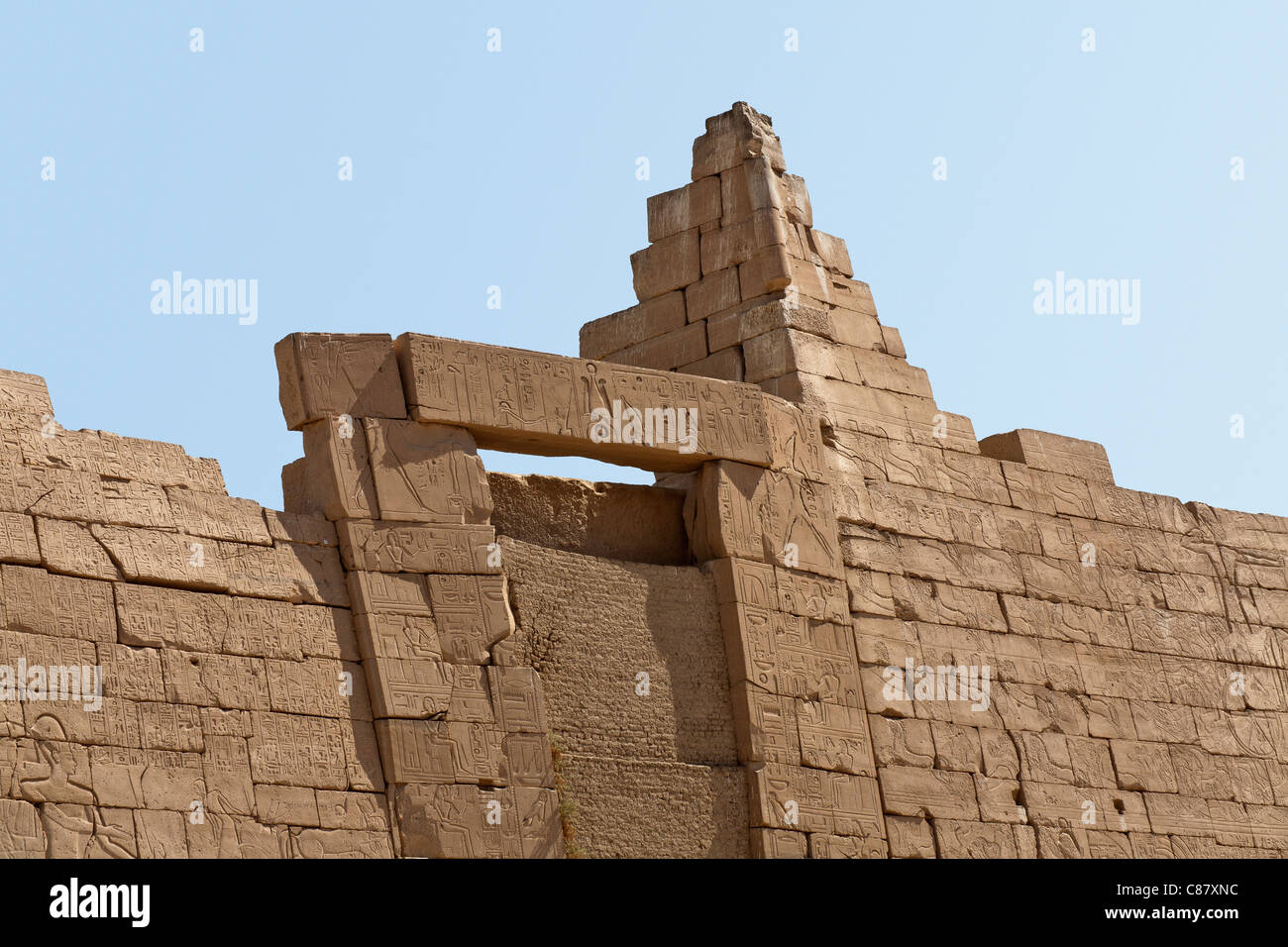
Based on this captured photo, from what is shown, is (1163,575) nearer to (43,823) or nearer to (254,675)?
(254,675)

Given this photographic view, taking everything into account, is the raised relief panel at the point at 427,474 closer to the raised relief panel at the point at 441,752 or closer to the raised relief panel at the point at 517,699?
the raised relief panel at the point at 517,699

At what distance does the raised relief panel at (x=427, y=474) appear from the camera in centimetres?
1082

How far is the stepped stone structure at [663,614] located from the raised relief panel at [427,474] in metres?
0.02

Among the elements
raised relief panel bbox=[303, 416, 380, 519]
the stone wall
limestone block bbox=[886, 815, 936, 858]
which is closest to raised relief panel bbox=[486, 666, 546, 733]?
the stone wall

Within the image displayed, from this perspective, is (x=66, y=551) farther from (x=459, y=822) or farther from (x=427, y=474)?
(x=459, y=822)

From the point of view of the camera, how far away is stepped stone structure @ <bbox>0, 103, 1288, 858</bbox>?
32.2 feet

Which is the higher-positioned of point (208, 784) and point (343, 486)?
point (343, 486)

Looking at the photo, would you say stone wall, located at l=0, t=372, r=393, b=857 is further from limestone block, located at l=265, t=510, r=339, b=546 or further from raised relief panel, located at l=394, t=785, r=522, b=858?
raised relief panel, located at l=394, t=785, r=522, b=858

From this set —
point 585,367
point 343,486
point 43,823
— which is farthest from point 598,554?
point 43,823

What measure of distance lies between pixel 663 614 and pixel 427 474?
5.61ft

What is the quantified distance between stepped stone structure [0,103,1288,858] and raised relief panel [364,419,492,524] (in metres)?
0.02

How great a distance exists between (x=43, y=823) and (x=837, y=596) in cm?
510

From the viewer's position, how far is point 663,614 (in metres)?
11.7

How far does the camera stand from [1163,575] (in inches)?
569
